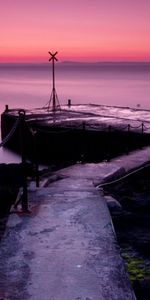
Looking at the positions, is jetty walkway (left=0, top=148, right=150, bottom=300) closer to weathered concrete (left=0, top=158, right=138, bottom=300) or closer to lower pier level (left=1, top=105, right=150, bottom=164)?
weathered concrete (left=0, top=158, right=138, bottom=300)

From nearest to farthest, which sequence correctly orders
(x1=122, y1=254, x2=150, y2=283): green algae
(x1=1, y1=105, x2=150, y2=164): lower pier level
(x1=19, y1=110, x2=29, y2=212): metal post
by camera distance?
(x1=122, y1=254, x2=150, y2=283): green algae, (x1=19, y1=110, x2=29, y2=212): metal post, (x1=1, y1=105, x2=150, y2=164): lower pier level

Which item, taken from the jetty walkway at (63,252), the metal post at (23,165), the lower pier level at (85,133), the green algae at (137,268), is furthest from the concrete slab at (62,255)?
the lower pier level at (85,133)

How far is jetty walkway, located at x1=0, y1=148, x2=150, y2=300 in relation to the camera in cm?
428

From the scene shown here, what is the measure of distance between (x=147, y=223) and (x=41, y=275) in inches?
138

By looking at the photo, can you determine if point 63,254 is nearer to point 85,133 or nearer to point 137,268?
point 137,268

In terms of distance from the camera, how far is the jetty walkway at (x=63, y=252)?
14.0 feet

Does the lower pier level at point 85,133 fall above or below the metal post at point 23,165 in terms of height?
below

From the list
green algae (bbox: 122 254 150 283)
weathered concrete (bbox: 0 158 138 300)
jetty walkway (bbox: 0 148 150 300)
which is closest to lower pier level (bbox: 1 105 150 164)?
jetty walkway (bbox: 0 148 150 300)

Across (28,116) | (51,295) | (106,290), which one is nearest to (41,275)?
(51,295)

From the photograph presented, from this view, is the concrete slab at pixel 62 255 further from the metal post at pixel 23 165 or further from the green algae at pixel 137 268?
the green algae at pixel 137 268

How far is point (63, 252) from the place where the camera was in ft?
16.8

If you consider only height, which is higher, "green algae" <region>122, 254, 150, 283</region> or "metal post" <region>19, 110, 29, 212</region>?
"metal post" <region>19, 110, 29, 212</region>

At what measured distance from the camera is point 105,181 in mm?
10375

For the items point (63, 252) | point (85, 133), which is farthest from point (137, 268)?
point (85, 133)
